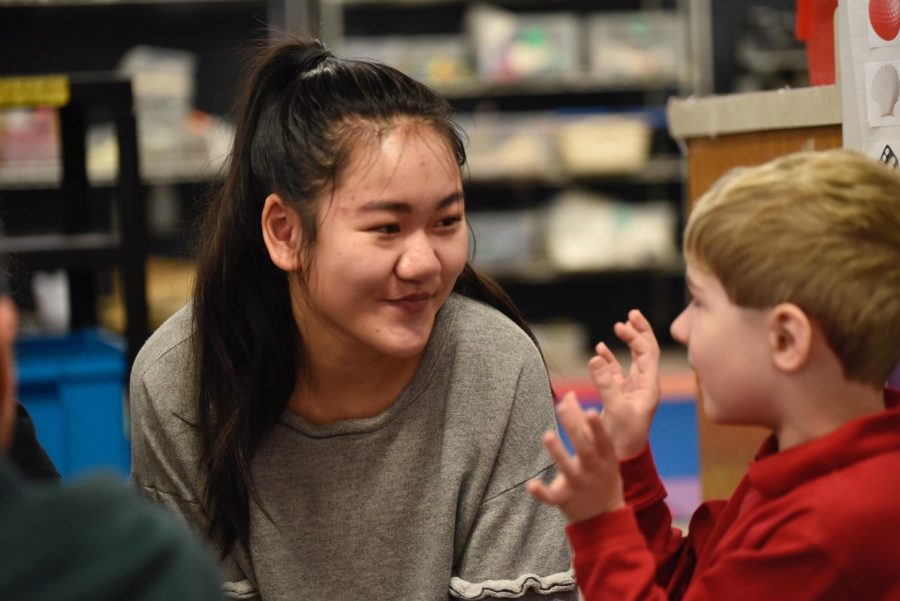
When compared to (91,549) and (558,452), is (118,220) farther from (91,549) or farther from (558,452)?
(91,549)

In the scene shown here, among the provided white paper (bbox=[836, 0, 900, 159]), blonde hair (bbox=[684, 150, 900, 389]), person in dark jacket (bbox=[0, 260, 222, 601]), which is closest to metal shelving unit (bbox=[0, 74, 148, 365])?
white paper (bbox=[836, 0, 900, 159])

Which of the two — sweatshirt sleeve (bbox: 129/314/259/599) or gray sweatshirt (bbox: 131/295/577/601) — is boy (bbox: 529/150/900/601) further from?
Answer: sweatshirt sleeve (bbox: 129/314/259/599)

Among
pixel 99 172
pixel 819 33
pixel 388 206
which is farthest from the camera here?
pixel 99 172

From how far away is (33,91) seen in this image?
7.77ft

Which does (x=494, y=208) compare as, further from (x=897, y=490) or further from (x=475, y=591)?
(x=897, y=490)

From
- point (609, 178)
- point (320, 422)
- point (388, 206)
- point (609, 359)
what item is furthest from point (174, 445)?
point (609, 178)

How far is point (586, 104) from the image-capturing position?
225 inches

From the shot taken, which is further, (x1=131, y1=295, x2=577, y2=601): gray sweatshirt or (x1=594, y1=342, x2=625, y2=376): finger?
(x1=131, y1=295, x2=577, y2=601): gray sweatshirt

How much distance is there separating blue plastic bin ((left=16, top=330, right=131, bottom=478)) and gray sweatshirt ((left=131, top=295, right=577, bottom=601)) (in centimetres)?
87

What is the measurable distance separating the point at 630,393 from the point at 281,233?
47cm

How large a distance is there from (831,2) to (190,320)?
95 centimetres

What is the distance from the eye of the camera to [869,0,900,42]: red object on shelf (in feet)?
4.58

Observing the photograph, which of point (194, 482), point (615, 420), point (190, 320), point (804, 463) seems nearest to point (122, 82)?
point (190, 320)

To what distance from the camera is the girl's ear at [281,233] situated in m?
1.46
